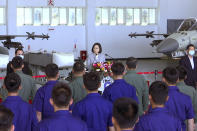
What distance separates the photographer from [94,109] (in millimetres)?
3812

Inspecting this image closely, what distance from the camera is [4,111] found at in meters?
2.62

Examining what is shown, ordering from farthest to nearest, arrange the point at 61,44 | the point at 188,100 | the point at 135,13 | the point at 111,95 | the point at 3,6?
the point at 135,13, the point at 61,44, the point at 3,6, the point at 111,95, the point at 188,100

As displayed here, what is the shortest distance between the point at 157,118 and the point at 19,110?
56.0 inches

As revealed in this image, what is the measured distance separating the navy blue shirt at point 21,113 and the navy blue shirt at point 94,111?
17.7 inches

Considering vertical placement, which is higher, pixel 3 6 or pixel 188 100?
pixel 3 6

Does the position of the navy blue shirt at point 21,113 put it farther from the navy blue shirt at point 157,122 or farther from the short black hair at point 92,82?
the navy blue shirt at point 157,122

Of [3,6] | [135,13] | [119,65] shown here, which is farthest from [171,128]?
[135,13]

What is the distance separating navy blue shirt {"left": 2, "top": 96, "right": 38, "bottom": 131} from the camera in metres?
3.68

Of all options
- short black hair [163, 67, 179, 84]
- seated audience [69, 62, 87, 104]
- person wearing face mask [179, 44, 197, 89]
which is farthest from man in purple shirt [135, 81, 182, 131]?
person wearing face mask [179, 44, 197, 89]

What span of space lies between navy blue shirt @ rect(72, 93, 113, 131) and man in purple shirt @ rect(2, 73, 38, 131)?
454 millimetres

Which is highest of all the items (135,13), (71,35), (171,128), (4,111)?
(135,13)

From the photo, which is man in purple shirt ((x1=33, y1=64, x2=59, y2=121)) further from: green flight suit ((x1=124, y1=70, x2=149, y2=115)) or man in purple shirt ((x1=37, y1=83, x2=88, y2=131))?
green flight suit ((x1=124, y1=70, x2=149, y2=115))

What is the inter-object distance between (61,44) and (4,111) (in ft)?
59.5

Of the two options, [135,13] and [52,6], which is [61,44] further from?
[135,13]
